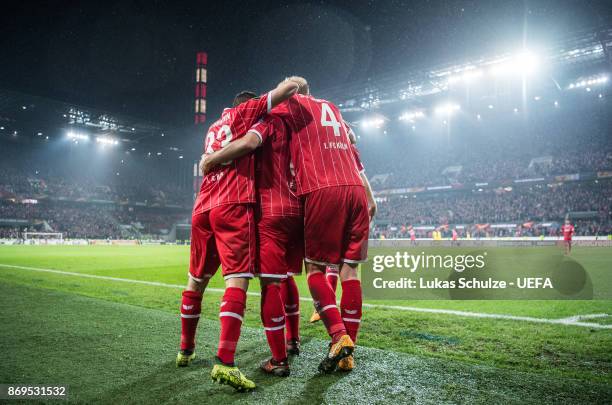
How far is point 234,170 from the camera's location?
9.71 feet

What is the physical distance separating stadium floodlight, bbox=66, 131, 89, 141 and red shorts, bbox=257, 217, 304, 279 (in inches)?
2182

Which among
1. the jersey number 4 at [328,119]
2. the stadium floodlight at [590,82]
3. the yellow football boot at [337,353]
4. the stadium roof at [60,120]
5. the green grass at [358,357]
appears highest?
the stadium floodlight at [590,82]

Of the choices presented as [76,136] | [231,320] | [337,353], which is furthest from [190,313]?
[76,136]

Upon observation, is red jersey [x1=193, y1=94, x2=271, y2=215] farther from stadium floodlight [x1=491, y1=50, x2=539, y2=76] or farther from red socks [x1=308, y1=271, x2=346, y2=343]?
stadium floodlight [x1=491, y1=50, x2=539, y2=76]

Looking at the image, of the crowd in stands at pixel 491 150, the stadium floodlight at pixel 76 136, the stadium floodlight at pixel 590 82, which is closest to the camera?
the stadium floodlight at pixel 590 82

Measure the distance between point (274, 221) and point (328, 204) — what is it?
0.40 m

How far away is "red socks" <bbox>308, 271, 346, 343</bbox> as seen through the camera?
9.22ft

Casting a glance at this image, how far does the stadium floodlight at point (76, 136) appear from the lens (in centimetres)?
5031

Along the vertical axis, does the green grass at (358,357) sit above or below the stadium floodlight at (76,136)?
below

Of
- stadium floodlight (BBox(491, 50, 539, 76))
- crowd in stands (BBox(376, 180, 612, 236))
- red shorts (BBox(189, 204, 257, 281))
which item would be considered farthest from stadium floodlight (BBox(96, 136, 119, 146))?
red shorts (BBox(189, 204, 257, 281))

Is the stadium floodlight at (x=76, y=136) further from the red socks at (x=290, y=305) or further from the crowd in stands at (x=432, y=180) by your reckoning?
the red socks at (x=290, y=305)

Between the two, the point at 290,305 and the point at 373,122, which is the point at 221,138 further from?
the point at 373,122

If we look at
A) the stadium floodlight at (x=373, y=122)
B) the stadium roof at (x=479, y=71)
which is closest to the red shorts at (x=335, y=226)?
the stadium roof at (x=479, y=71)

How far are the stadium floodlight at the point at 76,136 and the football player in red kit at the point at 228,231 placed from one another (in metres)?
55.0
